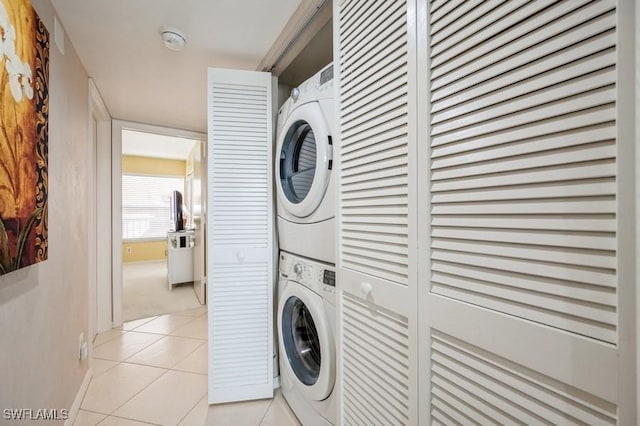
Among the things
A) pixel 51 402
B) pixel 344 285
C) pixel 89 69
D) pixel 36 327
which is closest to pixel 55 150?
pixel 36 327

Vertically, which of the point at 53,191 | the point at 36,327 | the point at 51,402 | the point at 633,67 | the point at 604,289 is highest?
the point at 633,67

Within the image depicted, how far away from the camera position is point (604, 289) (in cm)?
45

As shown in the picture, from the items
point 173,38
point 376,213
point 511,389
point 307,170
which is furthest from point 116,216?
point 511,389

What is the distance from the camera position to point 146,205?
20.7 ft

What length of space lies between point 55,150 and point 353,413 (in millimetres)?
1718

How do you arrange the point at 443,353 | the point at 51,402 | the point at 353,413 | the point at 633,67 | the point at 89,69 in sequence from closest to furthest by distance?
1. the point at 633,67
2. the point at 443,353
3. the point at 353,413
4. the point at 51,402
5. the point at 89,69

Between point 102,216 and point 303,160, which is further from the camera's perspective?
point 102,216

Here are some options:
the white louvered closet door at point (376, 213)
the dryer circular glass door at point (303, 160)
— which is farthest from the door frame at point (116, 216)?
the white louvered closet door at point (376, 213)

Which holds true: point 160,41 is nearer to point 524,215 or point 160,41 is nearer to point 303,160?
point 303,160

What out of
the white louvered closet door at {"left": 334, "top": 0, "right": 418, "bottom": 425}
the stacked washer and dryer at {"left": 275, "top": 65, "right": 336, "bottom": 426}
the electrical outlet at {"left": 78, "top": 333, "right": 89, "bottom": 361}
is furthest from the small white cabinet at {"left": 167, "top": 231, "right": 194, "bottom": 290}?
the white louvered closet door at {"left": 334, "top": 0, "right": 418, "bottom": 425}

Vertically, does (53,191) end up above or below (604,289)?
above

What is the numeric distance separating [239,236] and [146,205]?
5.53 metres

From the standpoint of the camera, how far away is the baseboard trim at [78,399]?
5.22 ft

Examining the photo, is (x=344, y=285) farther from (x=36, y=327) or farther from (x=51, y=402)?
(x=51, y=402)
